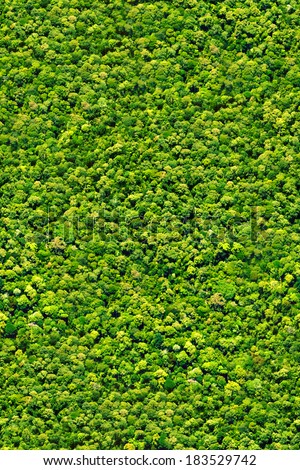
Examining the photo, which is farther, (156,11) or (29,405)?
(156,11)

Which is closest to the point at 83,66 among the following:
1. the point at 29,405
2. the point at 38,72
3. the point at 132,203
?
the point at 38,72

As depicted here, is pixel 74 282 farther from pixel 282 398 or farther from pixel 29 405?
pixel 282 398

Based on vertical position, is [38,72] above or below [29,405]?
above

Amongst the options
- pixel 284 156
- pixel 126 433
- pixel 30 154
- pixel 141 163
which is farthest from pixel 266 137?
pixel 126 433

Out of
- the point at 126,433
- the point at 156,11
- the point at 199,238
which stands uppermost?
the point at 156,11

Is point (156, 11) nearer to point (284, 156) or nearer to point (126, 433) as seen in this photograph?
point (284, 156)
